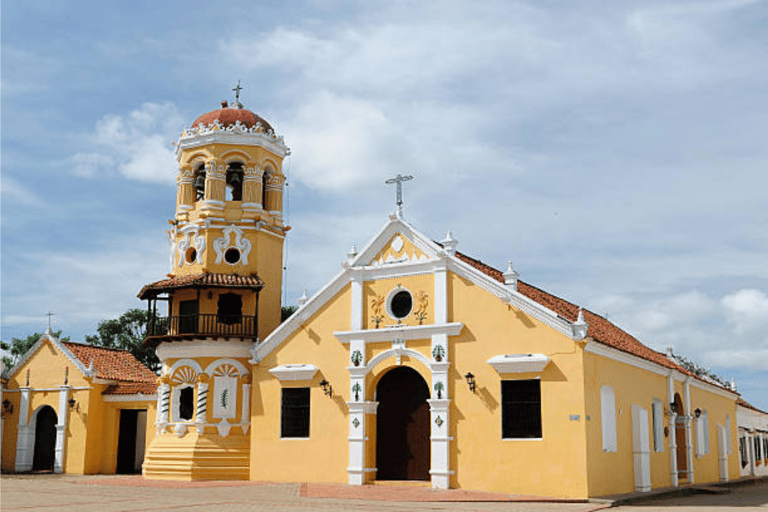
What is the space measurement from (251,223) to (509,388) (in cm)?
1141

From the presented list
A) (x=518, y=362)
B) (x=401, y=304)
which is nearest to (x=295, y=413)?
(x=401, y=304)

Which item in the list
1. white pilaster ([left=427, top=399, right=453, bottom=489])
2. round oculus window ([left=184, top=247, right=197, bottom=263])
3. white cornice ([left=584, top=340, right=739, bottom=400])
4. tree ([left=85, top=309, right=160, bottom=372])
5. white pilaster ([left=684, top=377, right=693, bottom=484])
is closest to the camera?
white cornice ([left=584, top=340, right=739, bottom=400])

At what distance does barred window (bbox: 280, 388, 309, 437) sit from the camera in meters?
26.3

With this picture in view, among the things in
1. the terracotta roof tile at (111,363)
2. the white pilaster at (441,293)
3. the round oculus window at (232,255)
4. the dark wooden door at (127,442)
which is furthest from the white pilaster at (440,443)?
the terracotta roof tile at (111,363)

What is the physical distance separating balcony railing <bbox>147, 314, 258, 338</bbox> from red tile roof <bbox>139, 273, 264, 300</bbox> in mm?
1117

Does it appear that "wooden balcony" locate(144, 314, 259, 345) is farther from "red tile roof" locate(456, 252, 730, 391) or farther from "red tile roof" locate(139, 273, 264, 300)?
"red tile roof" locate(456, 252, 730, 391)

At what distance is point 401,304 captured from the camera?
82.7ft

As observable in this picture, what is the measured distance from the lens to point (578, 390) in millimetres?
21422

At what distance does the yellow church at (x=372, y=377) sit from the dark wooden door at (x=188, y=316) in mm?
87

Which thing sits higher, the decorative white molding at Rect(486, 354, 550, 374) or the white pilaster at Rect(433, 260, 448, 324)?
the white pilaster at Rect(433, 260, 448, 324)

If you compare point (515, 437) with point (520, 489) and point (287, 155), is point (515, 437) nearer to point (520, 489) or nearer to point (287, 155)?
point (520, 489)

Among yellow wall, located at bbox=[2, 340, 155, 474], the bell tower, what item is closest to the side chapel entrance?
yellow wall, located at bbox=[2, 340, 155, 474]

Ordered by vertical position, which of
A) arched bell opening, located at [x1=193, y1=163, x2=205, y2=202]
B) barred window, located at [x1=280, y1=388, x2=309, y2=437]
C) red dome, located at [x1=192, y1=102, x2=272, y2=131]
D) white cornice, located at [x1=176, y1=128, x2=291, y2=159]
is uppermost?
red dome, located at [x1=192, y1=102, x2=272, y2=131]

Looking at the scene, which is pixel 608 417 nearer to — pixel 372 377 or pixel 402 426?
pixel 402 426
